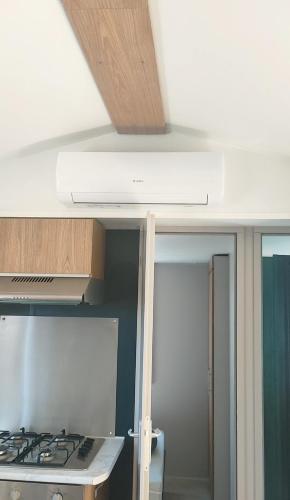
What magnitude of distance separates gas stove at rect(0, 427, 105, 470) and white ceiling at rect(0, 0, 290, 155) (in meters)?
1.63

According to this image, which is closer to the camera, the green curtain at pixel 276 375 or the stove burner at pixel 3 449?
the stove burner at pixel 3 449

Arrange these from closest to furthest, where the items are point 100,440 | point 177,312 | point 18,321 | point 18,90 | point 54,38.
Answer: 1. point 54,38
2. point 18,90
3. point 100,440
4. point 18,321
5. point 177,312

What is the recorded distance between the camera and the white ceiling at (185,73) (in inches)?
52.5

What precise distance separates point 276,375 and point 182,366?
196 cm

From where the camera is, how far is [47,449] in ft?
7.36

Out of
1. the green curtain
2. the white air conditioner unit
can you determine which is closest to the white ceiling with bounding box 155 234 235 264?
the green curtain

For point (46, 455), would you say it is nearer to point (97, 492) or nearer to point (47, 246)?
point (97, 492)

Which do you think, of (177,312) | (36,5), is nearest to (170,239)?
(177,312)

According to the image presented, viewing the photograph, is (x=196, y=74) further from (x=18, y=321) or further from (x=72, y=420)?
(x=72, y=420)

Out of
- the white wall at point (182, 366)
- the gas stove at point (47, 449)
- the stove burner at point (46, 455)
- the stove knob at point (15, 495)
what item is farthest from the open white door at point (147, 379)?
the white wall at point (182, 366)

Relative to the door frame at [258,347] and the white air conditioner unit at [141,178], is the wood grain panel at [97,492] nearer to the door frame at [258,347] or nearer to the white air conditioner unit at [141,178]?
the door frame at [258,347]

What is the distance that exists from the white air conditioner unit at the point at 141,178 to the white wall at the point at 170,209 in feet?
0.45

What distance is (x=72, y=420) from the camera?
8.55 ft

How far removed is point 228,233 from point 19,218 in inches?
49.0
